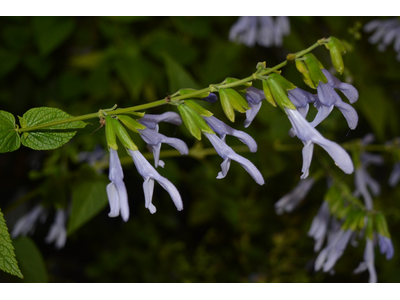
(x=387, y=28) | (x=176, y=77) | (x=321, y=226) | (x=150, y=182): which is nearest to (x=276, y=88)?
(x=150, y=182)

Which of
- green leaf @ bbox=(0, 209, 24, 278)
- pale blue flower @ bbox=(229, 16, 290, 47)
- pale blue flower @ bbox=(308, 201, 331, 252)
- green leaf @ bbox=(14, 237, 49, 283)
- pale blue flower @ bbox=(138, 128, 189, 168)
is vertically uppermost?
pale blue flower @ bbox=(229, 16, 290, 47)

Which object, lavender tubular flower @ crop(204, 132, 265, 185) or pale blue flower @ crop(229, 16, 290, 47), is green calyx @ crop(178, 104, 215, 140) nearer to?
lavender tubular flower @ crop(204, 132, 265, 185)

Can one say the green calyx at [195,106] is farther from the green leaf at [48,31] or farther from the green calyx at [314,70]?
the green leaf at [48,31]

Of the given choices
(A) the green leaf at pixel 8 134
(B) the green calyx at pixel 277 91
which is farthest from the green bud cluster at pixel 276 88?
(A) the green leaf at pixel 8 134

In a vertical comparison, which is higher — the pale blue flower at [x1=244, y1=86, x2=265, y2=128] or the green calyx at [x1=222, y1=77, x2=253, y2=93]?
the green calyx at [x1=222, y1=77, x2=253, y2=93]

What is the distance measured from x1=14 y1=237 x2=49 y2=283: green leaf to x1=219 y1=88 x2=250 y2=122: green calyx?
0.58 metres

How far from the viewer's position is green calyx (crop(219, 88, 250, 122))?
514mm

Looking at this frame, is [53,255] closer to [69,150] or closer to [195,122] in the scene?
[69,150]

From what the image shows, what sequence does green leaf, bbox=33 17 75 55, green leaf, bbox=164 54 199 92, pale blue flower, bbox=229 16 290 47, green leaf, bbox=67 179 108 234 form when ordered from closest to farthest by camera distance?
green leaf, bbox=67 179 108 234, green leaf, bbox=164 54 199 92, green leaf, bbox=33 17 75 55, pale blue flower, bbox=229 16 290 47

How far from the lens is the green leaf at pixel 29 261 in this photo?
814mm

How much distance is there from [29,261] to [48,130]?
1.38 feet

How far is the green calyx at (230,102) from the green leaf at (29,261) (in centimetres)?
58

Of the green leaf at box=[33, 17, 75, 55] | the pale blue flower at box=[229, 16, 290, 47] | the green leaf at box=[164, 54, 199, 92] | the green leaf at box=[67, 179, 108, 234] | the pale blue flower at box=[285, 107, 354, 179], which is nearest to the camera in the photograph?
the pale blue flower at box=[285, 107, 354, 179]

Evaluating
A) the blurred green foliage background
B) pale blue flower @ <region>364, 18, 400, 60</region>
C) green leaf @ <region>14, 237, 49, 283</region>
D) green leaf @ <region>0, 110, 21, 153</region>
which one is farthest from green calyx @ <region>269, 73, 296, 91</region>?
pale blue flower @ <region>364, 18, 400, 60</region>
